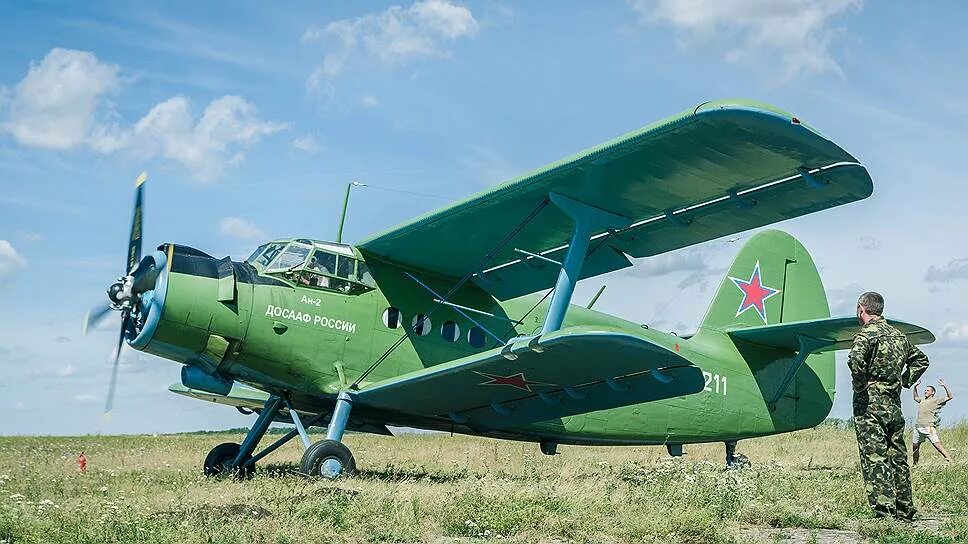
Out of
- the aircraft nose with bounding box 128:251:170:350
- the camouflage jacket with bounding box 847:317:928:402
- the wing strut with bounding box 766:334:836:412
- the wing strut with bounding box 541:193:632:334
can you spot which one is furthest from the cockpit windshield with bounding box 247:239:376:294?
the wing strut with bounding box 766:334:836:412

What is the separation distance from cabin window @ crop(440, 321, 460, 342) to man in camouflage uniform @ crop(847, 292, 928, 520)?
5.73 m

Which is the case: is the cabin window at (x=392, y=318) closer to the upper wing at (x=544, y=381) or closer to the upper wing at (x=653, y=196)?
the upper wing at (x=653, y=196)

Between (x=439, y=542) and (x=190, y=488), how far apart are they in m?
3.92

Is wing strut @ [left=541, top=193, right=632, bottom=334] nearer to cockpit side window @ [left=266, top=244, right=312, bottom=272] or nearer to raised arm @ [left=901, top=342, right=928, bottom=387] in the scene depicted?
cockpit side window @ [left=266, top=244, right=312, bottom=272]

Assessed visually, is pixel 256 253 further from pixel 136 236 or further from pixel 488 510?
pixel 488 510

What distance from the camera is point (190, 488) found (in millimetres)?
8750

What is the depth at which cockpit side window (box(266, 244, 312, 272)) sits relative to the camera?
10.8 metres

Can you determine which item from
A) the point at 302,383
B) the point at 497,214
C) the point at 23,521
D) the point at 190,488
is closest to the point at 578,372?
the point at 497,214

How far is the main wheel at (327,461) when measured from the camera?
947 cm

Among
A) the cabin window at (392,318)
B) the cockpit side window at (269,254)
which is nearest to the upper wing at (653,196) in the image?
the cabin window at (392,318)

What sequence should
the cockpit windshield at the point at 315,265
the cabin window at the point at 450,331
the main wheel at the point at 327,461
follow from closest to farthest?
the main wheel at the point at 327,461, the cockpit windshield at the point at 315,265, the cabin window at the point at 450,331

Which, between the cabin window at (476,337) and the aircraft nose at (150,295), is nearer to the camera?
the aircraft nose at (150,295)

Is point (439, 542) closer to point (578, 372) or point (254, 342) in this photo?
point (578, 372)

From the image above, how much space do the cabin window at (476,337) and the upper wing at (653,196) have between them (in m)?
0.70
